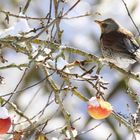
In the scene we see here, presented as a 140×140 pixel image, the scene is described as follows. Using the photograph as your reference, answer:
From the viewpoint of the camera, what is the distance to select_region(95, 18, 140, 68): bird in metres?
4.45

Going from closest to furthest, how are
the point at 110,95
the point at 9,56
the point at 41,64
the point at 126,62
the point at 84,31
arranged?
the point at 41,64
the point at 126,62
the point at 9,56
the point at 110,95
the point at 84,31

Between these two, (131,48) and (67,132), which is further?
(131,48)

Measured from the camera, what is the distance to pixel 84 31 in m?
10.7

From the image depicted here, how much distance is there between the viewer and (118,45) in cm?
468

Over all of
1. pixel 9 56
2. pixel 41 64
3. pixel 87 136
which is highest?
pixel 41 64

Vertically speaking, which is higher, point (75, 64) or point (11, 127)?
point (75, 64)

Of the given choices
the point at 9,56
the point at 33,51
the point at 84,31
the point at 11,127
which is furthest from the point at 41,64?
the point at 84,31

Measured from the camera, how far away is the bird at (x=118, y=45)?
4445mm

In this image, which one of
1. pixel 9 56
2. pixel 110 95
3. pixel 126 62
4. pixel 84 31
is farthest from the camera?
pixel 84 31

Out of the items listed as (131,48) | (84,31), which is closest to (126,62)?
(131,48)

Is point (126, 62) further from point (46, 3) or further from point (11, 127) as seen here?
point (46, 3)

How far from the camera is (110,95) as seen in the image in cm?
909

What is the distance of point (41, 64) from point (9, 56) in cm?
457

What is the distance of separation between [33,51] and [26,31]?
13 centimetres
